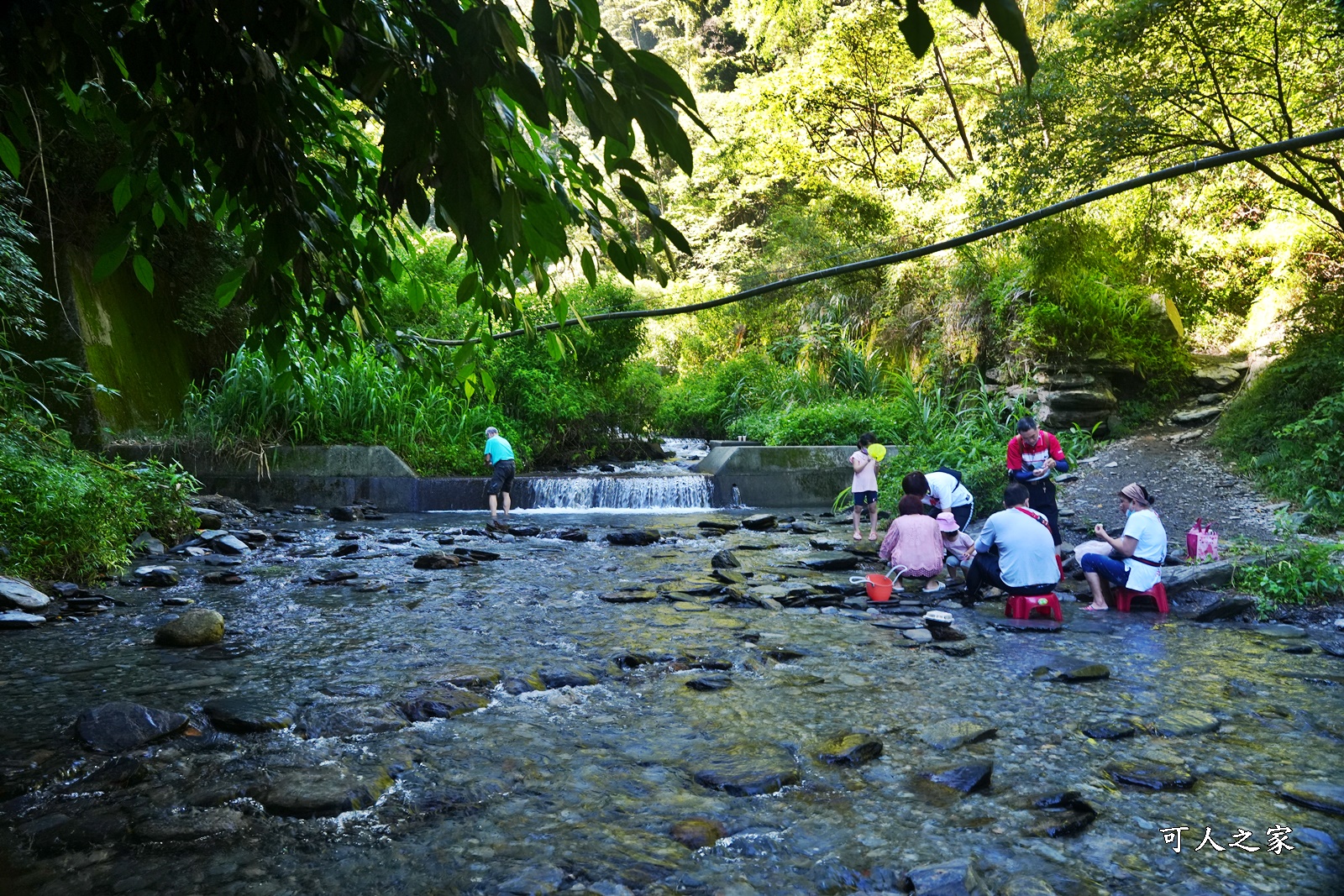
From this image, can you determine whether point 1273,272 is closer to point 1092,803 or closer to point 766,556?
point 766,556

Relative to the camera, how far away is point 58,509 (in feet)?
24.0

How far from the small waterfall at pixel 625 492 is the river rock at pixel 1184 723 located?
1088cm

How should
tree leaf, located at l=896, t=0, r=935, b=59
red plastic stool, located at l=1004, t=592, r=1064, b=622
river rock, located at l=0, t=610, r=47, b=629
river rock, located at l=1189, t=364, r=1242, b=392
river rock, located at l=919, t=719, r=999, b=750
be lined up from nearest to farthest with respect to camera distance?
tree leaf, located at l=896, t=0, r=935, b=59
river rock, located at l=919, t=719, r=999, b=750
river rock, located at l=0, t=610, r=47, b=629
red plastic stool, located at l=1004, t=592, r=1064, b=622
river rock, located at l=1189, t=364, r=1242, b=392

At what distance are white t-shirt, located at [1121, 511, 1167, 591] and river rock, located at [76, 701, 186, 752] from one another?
22.7ft

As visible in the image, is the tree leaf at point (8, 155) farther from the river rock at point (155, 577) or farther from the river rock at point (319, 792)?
the river rock at point (155, 577)

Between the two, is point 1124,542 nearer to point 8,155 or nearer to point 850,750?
point 850,750

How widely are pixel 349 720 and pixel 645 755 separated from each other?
1.52 m

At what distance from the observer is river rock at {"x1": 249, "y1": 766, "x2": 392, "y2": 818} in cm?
338

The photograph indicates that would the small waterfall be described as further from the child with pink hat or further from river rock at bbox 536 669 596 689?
river rock at bbox 536 669 596 689

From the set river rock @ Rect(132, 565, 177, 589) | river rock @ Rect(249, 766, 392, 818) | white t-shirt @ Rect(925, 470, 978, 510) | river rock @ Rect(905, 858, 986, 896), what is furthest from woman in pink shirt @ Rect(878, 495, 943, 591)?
river rock @ Rect(132, 565, 177, 589)

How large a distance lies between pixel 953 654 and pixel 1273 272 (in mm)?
11097

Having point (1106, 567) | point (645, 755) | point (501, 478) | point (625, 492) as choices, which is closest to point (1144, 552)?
point (1106, 567)

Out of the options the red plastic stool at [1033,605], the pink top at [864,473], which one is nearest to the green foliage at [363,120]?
the red plastic stool at [1033,605]

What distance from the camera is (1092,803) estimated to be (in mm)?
3557
